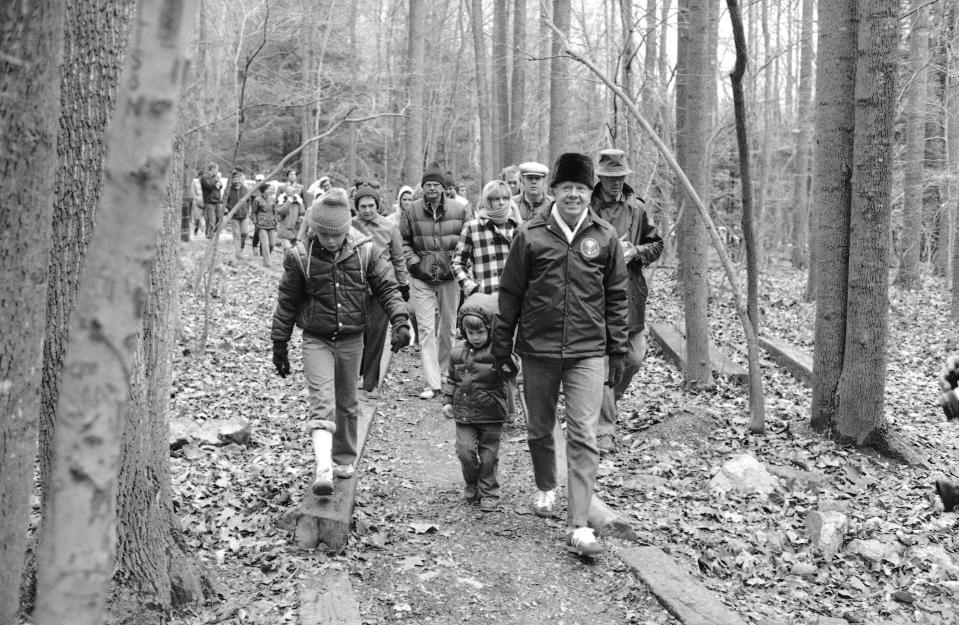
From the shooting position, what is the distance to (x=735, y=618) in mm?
4418

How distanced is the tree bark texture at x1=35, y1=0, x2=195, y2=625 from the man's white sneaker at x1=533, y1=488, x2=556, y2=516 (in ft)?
14.5

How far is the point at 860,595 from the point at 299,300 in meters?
4.12

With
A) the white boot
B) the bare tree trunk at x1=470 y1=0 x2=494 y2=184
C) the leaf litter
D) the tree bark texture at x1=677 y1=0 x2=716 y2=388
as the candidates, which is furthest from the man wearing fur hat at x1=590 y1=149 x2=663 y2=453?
the bare tree trunk at x1=470 y1=0 x2=494 y2=184

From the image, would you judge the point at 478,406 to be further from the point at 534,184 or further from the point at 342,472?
the point at 534,184

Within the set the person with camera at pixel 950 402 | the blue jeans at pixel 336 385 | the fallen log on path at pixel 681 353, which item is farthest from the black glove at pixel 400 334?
the fallen log on path at pixel 681 353

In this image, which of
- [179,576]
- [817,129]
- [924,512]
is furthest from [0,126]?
[817,129]

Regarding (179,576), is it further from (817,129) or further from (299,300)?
(817,129)

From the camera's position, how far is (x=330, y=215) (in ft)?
18.9

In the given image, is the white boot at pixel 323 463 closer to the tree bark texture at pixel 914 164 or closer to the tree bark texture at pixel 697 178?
the tree bark texture at pixel 697 178

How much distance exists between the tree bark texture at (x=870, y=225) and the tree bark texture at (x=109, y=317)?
6.78m

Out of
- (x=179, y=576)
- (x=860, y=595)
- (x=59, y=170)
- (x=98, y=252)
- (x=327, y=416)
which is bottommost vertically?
(x=860, y=595)

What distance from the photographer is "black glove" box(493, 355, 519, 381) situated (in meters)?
5.84

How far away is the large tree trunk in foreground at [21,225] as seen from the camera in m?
2.50

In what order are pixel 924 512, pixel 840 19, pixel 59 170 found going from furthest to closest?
pixel 840 19
pixel 924 512
pixel 59 170
